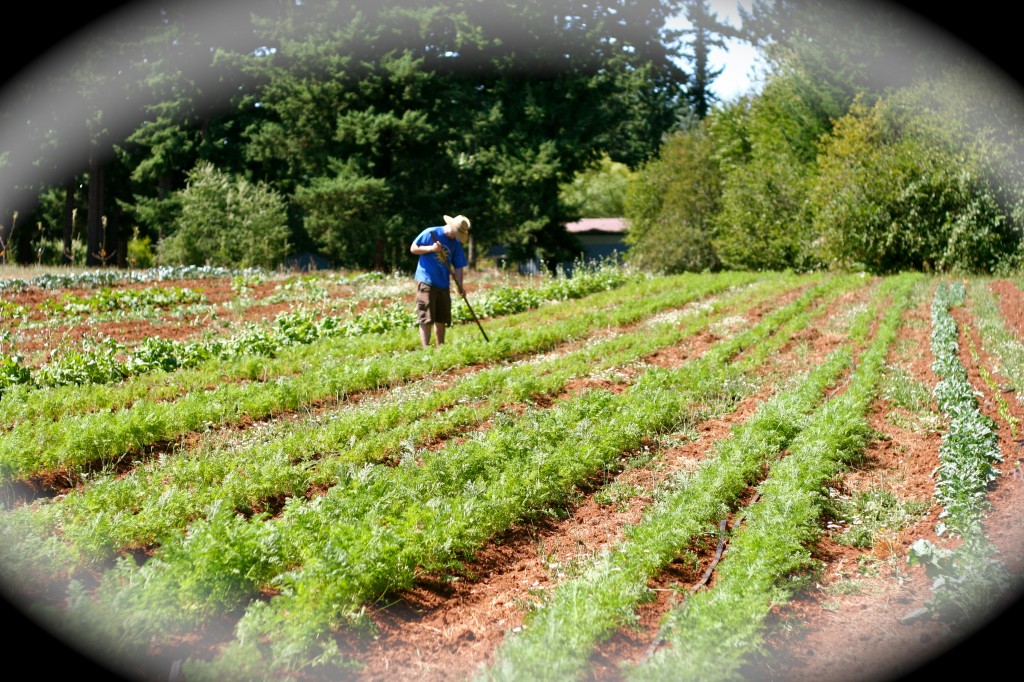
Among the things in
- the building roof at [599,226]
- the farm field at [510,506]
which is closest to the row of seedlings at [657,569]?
the farm field at [510,506]

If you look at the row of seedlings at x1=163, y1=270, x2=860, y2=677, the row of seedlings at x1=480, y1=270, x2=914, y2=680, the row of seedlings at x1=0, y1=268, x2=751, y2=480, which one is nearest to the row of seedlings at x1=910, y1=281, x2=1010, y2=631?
the row of seedlings at x1=480, y1=270, x2=914, y2=680

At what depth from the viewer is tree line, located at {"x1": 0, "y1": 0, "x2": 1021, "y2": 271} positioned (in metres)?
22.5

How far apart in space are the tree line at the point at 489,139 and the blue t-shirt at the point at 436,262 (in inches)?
586

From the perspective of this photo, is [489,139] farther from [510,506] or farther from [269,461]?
[510,506]

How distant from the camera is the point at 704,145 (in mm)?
29359

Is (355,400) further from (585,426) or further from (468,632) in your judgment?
(468,632)

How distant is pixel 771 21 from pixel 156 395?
98.4ft

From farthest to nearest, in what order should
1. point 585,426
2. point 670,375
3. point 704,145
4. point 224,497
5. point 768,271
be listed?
point 704,145 < point 768,271 < point 670,375 < point 585,426 < point 224,497

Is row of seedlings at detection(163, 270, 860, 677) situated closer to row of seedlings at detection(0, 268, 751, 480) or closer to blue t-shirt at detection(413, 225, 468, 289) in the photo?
row of seedlings at detection(0, 268, 751, 480)

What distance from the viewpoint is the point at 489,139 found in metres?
33.1

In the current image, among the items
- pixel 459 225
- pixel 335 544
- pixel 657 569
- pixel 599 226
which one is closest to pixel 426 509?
pixel 335 544

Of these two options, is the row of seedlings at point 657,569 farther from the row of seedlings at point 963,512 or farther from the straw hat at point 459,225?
the straw hat at point 459,225

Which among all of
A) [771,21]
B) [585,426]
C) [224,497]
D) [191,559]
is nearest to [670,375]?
[585,426]

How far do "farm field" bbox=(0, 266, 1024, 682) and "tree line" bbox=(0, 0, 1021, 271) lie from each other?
1331cm
